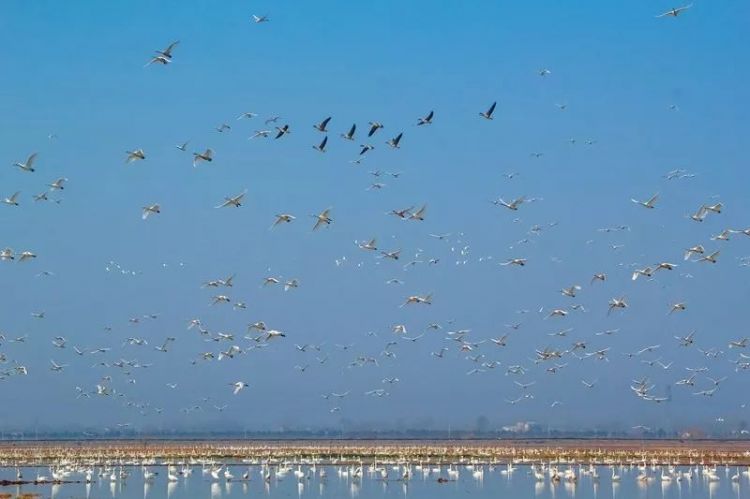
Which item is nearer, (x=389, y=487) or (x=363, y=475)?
(x=389, y=487)

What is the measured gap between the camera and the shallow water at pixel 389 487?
7262cm

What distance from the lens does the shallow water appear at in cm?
7262

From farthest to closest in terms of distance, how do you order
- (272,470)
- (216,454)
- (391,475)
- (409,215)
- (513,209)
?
1. (216,454)
2. (272,470)
3. (391,475)
4. (513,209)
5. (409,215)

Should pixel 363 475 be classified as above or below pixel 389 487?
above

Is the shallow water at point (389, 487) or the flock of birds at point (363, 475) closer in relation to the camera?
the shallow water at point (389, 487)

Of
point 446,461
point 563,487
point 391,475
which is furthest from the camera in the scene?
point 446,461

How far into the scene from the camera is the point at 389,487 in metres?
79.0

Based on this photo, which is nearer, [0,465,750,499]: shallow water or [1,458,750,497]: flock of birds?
[0,465,750,499]: shallow water

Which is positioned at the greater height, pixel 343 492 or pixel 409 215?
pixel 409 215

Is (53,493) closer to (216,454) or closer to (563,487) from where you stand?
(563,487)

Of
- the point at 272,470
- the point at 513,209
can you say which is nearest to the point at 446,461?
the point at 272,470

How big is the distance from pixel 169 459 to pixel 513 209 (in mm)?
90477

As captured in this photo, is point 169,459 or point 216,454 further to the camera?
point 216,454

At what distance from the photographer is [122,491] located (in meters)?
74.6
